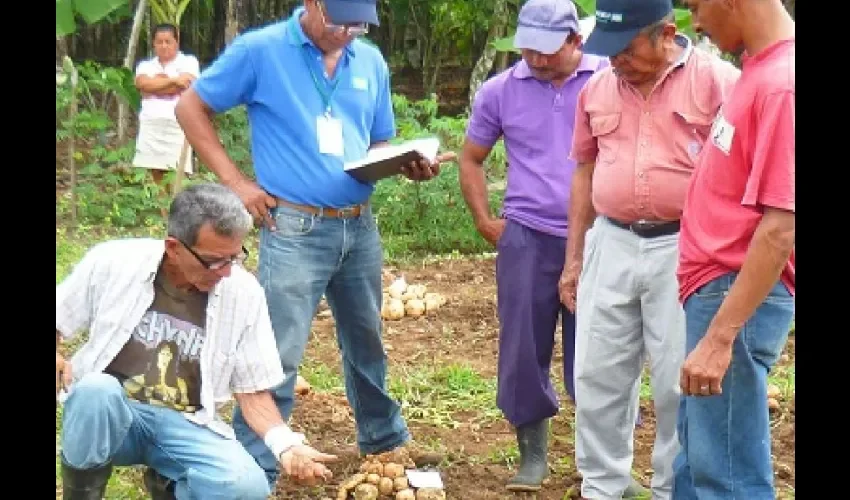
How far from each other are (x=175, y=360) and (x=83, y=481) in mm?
458

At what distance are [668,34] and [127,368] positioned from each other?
2038mm

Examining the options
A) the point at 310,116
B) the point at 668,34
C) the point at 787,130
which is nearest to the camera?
the point at 787,130

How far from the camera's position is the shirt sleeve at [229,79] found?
4.41 m

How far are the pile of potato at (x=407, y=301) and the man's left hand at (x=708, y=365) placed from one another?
420 cm

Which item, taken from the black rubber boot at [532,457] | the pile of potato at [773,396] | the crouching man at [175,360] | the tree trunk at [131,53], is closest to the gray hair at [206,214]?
the crouching man at [175,360]

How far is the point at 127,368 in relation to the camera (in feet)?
12.3

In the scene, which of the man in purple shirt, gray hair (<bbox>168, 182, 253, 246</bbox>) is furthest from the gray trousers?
gray hair (<bbox>168, 182, 253, 246</bbox>)

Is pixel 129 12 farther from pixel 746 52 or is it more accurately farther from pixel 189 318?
pixel 746 52

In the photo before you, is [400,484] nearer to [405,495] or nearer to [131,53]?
[405,495]

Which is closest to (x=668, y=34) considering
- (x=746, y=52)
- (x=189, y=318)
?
(x=746, y=52)

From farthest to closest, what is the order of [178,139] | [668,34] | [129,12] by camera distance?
[129,12]
[178,139]
[668,34]

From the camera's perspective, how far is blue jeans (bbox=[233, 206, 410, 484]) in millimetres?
4406

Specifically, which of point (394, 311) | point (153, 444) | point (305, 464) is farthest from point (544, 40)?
point (394, 311)
